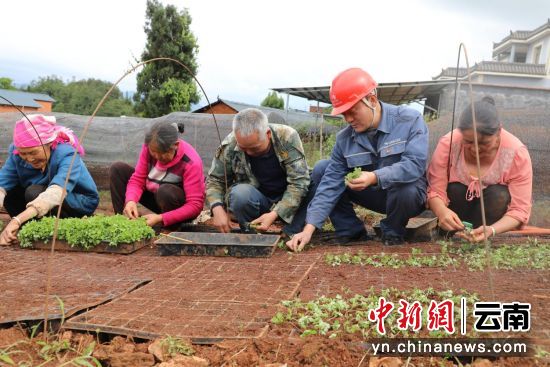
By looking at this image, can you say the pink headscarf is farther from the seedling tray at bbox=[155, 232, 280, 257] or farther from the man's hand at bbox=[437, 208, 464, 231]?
the man's hand at bbox=[437, 208, 464, 231]

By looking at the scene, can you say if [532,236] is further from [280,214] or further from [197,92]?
[197,92]

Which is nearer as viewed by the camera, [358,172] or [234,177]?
[358,172]

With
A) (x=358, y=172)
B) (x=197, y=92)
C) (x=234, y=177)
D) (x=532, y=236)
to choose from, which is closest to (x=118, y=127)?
(x=234, y=177)

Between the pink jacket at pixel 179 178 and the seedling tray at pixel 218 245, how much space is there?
47cm

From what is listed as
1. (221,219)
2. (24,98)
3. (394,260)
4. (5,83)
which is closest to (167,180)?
(221,219)

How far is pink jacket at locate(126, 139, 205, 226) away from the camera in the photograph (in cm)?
418

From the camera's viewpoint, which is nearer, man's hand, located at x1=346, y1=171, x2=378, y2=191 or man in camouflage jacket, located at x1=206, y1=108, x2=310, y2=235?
man's hand, located at x1=346, y1=171, x2=378, y2=191

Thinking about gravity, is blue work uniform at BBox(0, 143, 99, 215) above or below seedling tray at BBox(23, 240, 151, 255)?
above

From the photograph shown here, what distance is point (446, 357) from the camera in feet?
5.59

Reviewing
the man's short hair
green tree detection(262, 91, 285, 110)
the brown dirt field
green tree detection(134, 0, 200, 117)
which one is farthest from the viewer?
green tree detection(262, 91, 285, 110)

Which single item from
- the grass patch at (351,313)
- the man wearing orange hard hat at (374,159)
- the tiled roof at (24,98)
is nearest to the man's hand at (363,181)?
the man wearing orange hard hat at (374,159)

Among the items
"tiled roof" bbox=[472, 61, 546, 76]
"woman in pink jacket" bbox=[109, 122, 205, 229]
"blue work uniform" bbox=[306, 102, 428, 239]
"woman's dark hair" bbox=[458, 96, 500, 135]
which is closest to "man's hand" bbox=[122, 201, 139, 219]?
"woman in pink jacket" bbox=[109, 122, 205, 229]

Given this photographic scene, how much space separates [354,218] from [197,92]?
14022mm

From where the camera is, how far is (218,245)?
343cm
